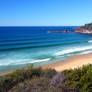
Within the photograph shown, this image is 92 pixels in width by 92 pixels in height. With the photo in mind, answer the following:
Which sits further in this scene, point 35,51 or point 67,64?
point 35,51

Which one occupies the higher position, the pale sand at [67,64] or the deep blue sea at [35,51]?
the deep blue sea at [35,51]

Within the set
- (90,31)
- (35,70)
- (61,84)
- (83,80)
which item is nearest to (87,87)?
(83,80)

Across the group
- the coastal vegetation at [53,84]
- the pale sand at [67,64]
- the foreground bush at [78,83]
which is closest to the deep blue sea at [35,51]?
the pale sand at [67,64]

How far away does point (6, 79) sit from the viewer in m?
6.11

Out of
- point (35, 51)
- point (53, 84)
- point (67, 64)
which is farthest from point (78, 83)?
point (35, 51)

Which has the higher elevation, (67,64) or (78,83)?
(78,83)

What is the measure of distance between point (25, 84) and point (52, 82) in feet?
3.98

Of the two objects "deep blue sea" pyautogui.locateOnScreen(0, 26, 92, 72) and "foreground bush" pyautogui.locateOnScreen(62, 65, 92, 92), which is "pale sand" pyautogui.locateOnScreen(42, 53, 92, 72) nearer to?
"deep blue sea" pyautogui.locateOnScreen(0, 26, 92, 72)

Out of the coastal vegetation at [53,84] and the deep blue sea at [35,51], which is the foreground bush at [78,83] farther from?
the deep blue sea at [35,51]

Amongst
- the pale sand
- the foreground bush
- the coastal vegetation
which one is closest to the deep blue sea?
the pale sand

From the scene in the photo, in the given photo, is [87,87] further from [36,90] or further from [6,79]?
[6,79]

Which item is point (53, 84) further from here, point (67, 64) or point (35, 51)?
point (35, 51)

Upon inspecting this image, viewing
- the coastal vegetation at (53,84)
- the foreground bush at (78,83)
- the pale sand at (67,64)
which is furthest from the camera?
the pale sand at (67,64)

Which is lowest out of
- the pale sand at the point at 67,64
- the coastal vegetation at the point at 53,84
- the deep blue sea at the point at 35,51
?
the pale sand at the point at 67,64
